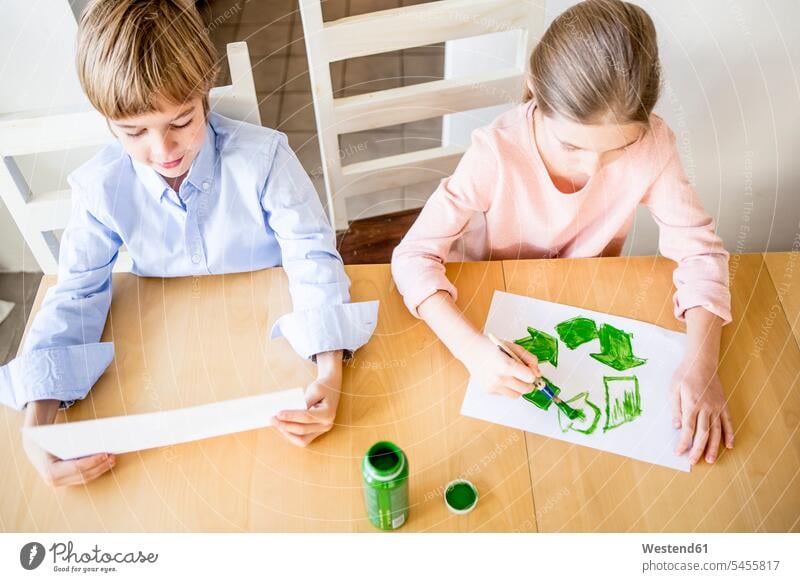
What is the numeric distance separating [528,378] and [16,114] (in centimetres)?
76

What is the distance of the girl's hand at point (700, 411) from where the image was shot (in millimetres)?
714

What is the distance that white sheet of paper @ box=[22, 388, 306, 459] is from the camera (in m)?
0.71

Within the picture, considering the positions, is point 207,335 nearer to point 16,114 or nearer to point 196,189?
point 196,189

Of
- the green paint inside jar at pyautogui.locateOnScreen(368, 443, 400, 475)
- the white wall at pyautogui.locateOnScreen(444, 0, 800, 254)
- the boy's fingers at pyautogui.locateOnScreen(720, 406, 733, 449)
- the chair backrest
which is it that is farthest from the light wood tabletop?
the white wall at pyautogui.locateOnScreen(444, 0, 800, 254)

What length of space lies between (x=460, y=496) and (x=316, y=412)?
184mm

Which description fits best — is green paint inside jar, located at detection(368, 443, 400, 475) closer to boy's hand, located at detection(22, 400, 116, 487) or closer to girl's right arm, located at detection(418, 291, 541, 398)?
girl's right arm, located at detection(418, 291, 541, 398)

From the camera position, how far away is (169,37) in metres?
0.73

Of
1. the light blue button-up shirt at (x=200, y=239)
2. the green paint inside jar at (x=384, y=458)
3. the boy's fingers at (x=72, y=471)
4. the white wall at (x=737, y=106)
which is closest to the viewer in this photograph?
the green paint inside jar at (x=384, y=458)

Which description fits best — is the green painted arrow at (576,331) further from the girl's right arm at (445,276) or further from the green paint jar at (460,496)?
the green paint jar at (460,496)

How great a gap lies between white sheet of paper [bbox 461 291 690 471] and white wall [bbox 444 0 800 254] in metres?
0.53

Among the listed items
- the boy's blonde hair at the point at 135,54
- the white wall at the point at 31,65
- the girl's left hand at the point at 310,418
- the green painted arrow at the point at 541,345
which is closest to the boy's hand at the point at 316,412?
the girl's left hand at the point at 310,418

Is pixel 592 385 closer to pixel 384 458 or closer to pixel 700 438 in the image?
pixel 700 438

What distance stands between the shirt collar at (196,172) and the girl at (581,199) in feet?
0.92
